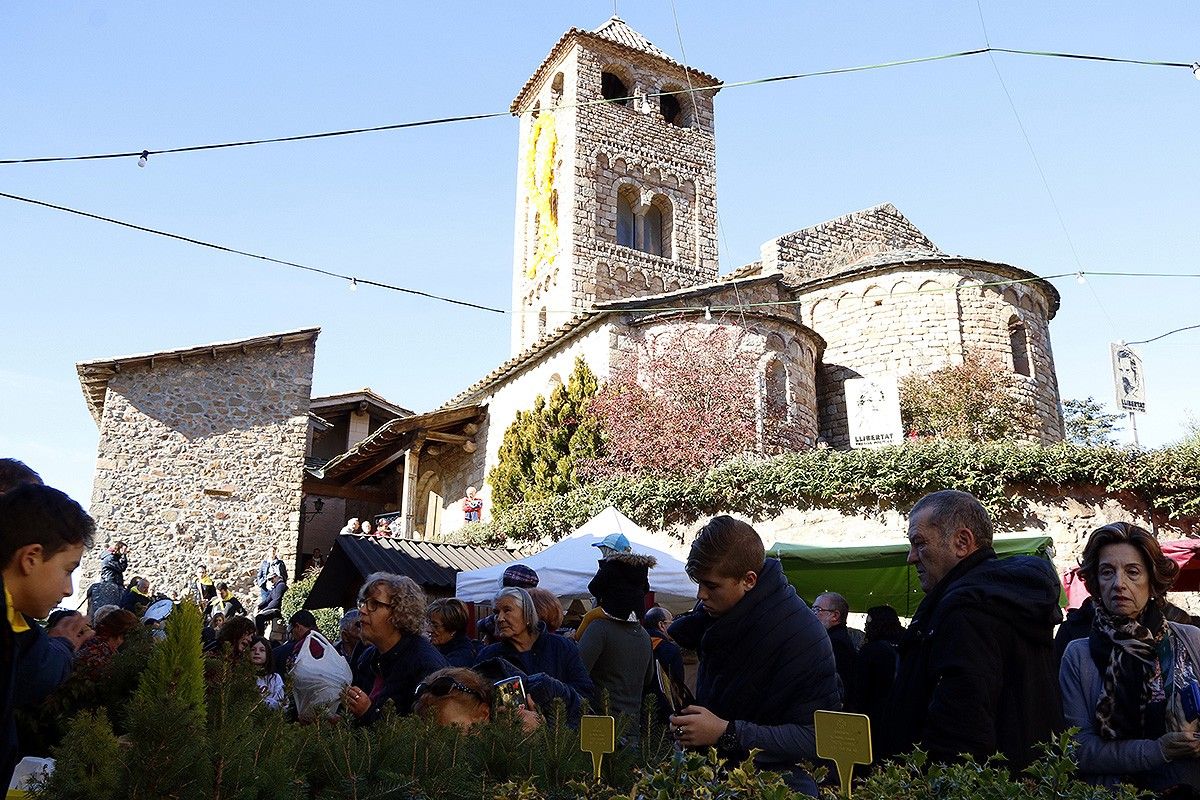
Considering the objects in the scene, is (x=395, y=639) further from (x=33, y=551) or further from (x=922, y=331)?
(x=922, y=331)

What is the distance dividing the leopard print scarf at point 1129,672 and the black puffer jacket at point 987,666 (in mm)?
330

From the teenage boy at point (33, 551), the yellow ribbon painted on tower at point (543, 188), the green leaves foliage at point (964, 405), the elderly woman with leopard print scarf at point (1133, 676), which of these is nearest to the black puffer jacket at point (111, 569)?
the teenage boy at point (33, 551)

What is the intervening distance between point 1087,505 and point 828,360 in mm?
9353

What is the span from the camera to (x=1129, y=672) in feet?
9.39

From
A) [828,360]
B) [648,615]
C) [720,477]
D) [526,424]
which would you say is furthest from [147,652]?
[828,360]

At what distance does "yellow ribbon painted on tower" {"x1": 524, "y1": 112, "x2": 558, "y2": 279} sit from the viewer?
91.6ft

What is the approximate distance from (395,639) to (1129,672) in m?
2.89

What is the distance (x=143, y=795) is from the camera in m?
1.71

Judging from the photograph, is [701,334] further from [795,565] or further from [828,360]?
[795,565]

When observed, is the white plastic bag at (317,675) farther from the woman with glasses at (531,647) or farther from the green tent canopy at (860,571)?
the green tent canopy at (860,571)

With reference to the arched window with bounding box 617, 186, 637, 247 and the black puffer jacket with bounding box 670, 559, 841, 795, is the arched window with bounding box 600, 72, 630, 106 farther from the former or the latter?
the black puffer jacket with bounding box 670, 559, 841, 795

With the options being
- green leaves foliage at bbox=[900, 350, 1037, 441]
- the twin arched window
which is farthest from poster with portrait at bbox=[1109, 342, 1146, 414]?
the twin arched window

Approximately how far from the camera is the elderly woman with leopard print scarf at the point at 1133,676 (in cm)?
271

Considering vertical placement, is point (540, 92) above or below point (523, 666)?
above
